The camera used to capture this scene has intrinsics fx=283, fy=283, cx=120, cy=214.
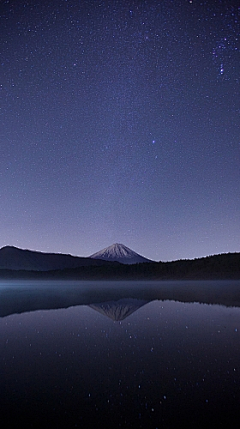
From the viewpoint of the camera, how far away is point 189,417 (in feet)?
19.4

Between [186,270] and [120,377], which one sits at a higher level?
[186,270]

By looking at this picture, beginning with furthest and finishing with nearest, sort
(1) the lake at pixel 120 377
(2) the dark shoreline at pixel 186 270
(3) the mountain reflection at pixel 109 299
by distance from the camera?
(2) the dark shoreline at pixel 186 270
(3) the mountain reflection at pixel 109 299
(1) the lake at pixel 120 377

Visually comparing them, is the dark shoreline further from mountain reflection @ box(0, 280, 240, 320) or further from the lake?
the lake

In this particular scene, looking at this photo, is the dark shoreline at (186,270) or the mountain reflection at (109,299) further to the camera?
the dark shoreline at (186,270)

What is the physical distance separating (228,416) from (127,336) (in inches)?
309

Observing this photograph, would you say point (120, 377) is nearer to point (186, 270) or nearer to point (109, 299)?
point (109, 299)

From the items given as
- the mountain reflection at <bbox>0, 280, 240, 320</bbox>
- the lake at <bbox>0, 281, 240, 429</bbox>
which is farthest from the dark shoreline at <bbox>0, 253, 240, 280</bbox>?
the lake at <bbox>0, 281, 240, 429</bbox>

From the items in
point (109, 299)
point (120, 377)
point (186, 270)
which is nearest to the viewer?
point (120, 377)

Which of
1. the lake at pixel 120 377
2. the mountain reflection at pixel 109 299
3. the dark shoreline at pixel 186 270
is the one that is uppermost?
the dark shoreline at pixel 186 270

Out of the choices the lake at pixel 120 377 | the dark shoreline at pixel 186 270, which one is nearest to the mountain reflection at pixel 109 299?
the lake at pixel 120 377

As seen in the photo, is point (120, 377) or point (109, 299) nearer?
point (120, 377)

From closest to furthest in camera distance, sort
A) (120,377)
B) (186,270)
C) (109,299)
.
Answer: (120,377) → (109,299) → (186,270)

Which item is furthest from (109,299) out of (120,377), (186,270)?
(186,270)

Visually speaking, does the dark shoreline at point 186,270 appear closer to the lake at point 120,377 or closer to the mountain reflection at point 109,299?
the mountain reflection at point 109,299
